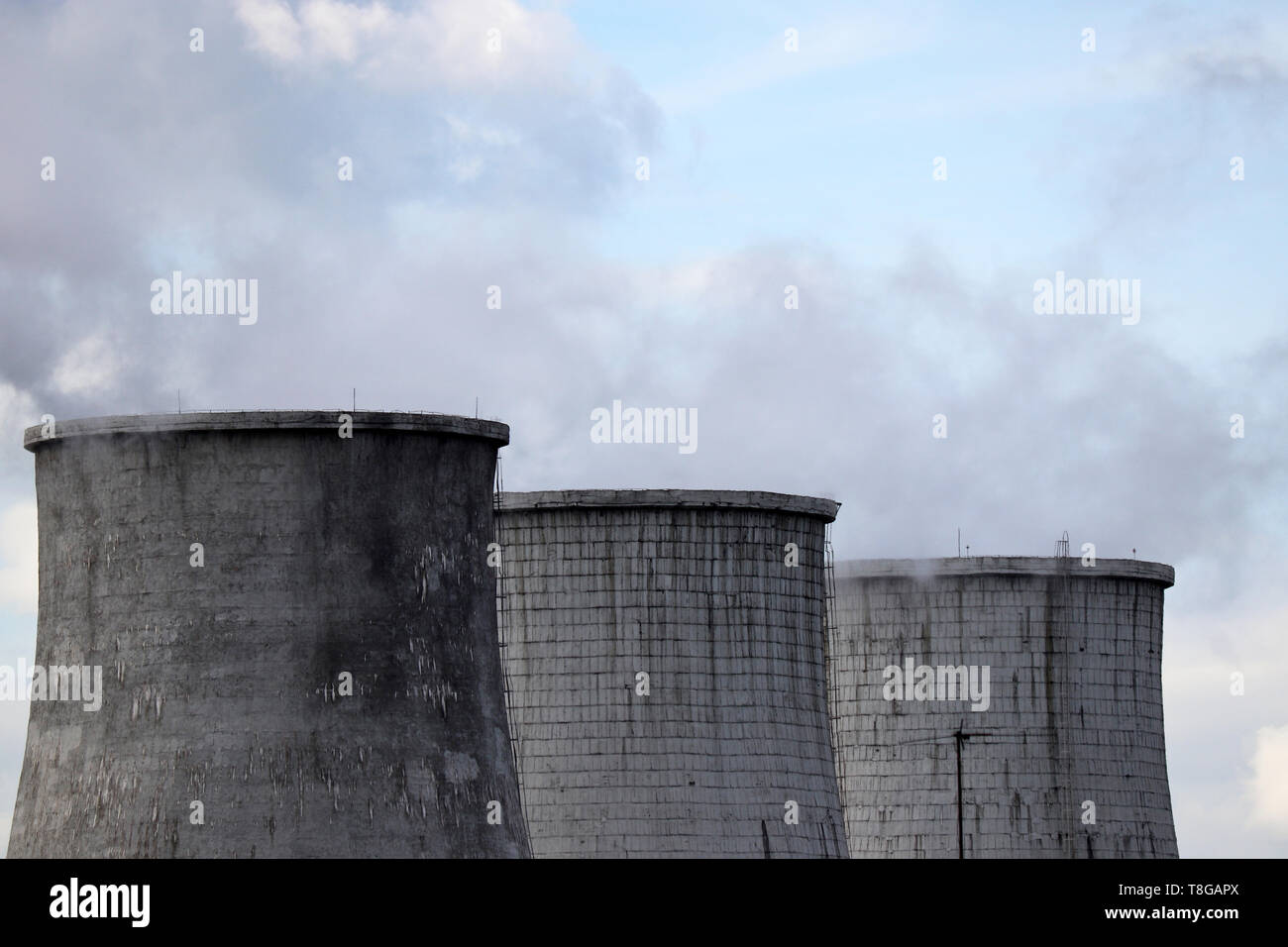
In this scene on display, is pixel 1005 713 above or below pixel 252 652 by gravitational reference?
below

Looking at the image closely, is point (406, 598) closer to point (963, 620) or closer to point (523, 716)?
point (523, 716)

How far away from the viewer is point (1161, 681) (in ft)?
164

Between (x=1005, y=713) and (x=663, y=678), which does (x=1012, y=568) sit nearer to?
(x=1005, y=713)

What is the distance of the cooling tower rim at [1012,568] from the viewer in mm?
49125

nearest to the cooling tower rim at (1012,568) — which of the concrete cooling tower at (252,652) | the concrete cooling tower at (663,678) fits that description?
the concrete cooling tower at (663,678)

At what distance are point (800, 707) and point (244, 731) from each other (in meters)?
10.5

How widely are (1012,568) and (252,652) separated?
18502 mm

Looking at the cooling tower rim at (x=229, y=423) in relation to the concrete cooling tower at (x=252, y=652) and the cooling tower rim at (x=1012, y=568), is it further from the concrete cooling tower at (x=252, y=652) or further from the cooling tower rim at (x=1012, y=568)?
the cooling tower rim at (x=1012, y=568)

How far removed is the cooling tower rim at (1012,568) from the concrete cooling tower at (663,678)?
292 inches

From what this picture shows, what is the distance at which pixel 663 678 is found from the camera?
41.4 meters

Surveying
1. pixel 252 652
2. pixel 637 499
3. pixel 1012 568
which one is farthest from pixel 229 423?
pixel 1012 568

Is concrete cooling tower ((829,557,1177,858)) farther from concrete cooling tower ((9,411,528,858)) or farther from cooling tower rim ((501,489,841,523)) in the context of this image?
concrete cooling tower ((9,411,528,858))

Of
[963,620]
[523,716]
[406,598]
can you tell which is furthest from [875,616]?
[406,598]

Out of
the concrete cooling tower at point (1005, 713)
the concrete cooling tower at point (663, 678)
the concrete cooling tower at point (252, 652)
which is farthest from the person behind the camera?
the concrete cooling tower at point (1005, 713)
